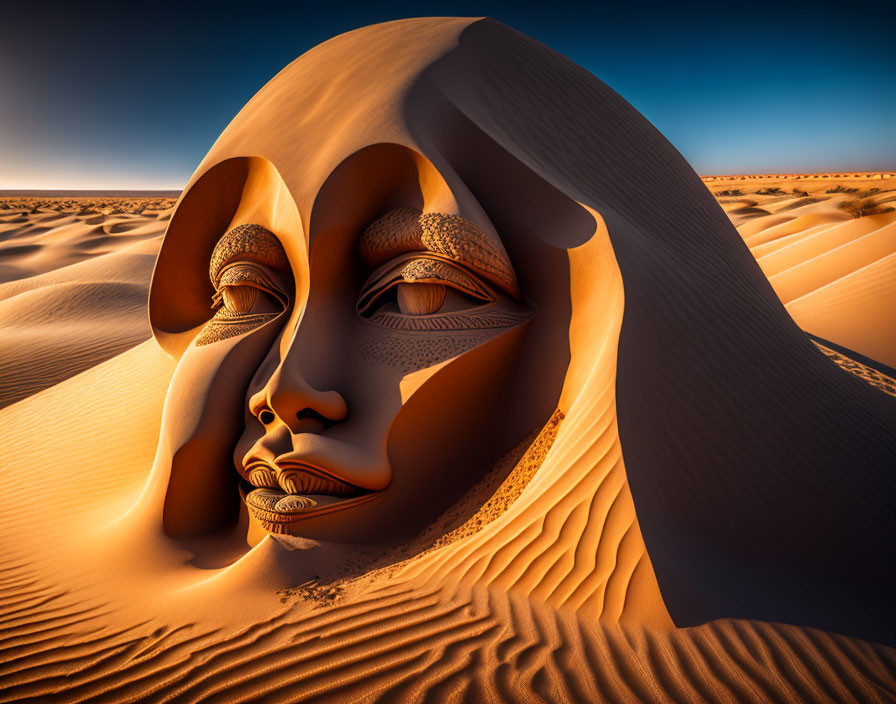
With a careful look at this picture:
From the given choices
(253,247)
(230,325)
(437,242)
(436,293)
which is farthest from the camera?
(230,325)

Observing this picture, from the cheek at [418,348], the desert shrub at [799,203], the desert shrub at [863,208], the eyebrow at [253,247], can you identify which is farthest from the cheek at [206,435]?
the desert shrub at [799,203]

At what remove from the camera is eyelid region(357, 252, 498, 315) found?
113 inches

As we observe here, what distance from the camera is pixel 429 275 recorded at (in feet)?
9.42

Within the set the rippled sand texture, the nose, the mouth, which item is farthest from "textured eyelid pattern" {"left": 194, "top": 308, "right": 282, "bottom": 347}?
the rippled sand texture

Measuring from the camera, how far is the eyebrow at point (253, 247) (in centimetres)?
324

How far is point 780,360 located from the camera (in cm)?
339

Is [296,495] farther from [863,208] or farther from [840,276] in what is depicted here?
[863,208]

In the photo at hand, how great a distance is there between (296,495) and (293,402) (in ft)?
1.59

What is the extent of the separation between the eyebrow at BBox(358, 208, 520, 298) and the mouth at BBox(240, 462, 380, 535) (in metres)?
1.36

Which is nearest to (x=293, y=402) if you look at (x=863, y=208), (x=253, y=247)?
(x=253, y=247)

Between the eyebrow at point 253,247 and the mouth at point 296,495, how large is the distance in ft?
4.41

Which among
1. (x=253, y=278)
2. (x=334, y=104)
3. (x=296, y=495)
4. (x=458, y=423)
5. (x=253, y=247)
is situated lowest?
(x=296, y=495)

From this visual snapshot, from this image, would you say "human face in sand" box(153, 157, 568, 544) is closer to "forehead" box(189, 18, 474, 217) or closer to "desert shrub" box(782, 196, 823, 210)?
"forehead" box(189, 18, 474, 217)

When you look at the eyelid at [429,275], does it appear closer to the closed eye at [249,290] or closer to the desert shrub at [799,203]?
the closed eye at [249,290]
